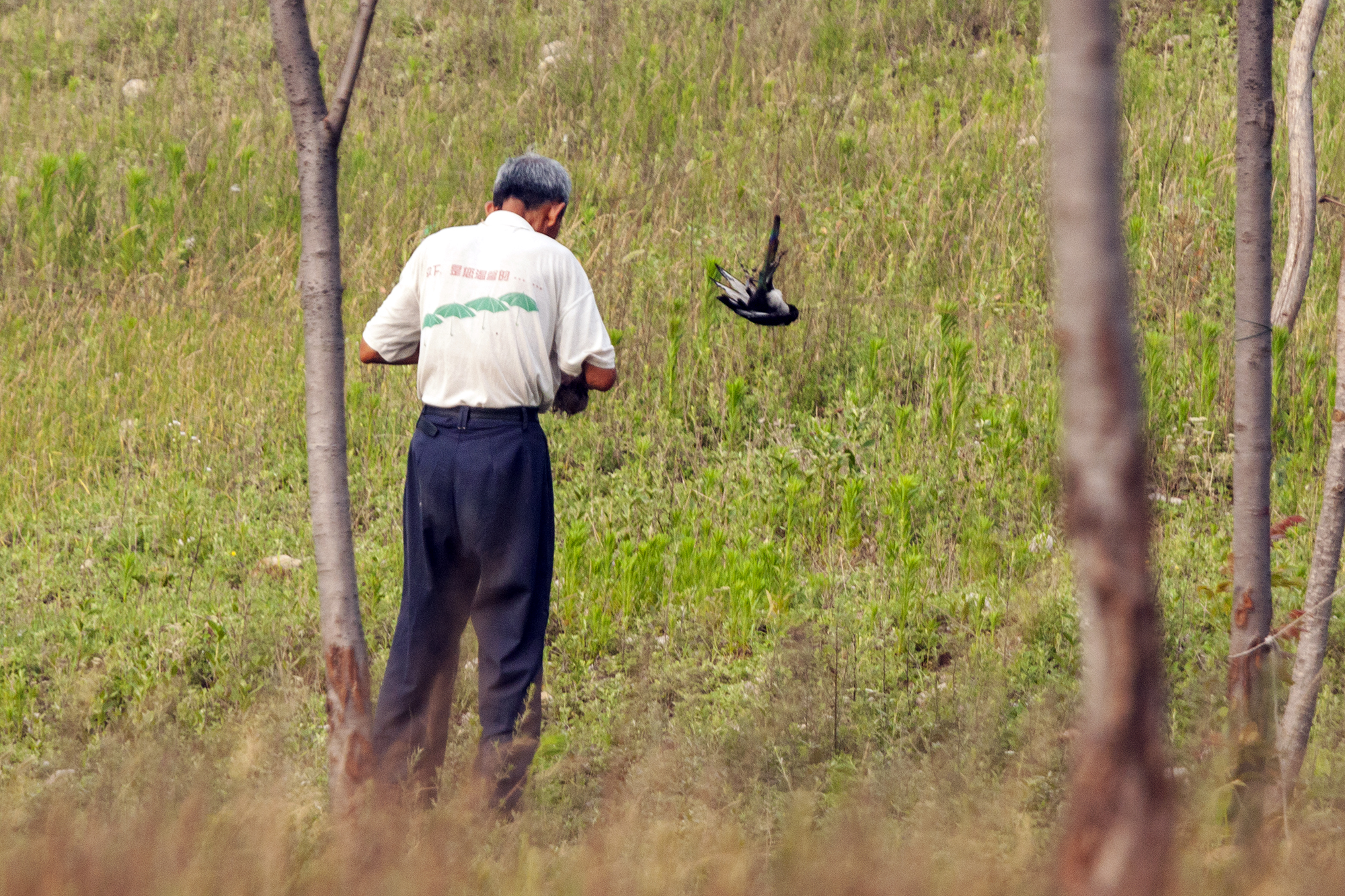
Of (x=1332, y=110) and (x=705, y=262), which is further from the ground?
(x=1332, y=110)

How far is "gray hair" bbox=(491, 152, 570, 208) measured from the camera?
11.5 feet

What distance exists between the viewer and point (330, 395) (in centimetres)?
300

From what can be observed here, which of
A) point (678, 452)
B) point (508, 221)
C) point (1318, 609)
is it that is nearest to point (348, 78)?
point (508, 221)

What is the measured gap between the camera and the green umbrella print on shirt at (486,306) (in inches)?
132

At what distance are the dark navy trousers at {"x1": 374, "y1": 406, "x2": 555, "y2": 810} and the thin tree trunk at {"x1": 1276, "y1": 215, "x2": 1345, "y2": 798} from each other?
2045mm

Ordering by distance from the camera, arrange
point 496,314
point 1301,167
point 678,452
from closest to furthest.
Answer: point 496,314 < point 1301,167 < point 678,452

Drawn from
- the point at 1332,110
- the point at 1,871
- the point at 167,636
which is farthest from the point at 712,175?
the point at 1,871

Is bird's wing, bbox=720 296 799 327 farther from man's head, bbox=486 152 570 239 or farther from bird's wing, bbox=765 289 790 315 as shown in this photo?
man's head, bbox=486 152 570 239

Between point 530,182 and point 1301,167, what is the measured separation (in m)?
2.46

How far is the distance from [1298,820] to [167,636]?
3.94 m

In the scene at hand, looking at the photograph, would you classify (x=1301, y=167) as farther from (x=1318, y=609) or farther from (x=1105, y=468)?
(x=1105, y=468)

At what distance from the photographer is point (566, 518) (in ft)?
19.0

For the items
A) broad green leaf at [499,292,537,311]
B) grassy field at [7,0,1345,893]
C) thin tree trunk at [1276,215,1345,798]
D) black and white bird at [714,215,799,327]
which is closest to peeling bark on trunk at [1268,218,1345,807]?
thin tree trunk at [1276,215,1345,798]

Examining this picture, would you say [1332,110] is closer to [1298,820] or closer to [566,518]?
[566,518]
